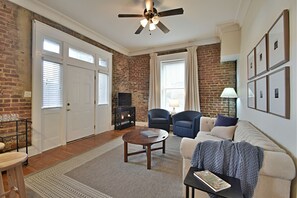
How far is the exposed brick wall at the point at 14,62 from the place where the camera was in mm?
2682

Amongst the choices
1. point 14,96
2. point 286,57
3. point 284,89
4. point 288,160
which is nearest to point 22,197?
point 14,96

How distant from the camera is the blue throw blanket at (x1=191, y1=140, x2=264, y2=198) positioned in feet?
4.31

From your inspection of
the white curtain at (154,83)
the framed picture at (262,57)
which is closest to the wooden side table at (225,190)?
the framed picture at (262,57)

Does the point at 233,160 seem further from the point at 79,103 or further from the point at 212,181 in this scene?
the point at 79,103

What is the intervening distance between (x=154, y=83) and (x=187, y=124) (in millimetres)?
2217

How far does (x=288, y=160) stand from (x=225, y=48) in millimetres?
3566

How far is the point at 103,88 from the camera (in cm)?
519

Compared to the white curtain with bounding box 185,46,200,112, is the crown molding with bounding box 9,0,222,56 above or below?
above

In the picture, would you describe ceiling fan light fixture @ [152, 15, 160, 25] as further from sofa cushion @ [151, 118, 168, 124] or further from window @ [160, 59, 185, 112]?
sofa cushion @ [151, 118, 168, 124]

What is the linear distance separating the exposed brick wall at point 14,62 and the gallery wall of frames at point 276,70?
157 inches

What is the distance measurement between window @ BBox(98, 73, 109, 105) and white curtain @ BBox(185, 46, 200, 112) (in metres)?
2.77

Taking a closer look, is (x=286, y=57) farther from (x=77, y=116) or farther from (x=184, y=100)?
(x=77, y=116)

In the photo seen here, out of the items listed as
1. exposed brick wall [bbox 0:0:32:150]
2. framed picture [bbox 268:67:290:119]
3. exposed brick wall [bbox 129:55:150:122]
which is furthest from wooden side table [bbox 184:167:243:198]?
exposed brick wall [bbox 129:55:150:122]

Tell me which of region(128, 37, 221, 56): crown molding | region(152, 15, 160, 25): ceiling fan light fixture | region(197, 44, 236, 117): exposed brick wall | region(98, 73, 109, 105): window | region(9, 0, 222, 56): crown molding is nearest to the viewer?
region(152, 15, 160, 25): ceiling fan light fixture
